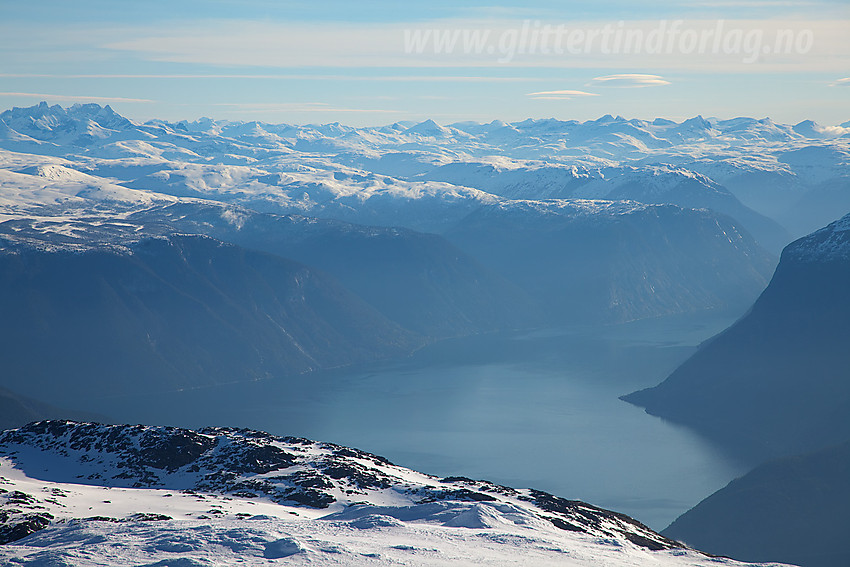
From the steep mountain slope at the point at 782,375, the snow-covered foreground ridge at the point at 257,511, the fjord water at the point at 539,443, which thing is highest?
the steep mountain slope at the point at 782,375

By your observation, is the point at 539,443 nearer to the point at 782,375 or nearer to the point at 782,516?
the point at 782,375

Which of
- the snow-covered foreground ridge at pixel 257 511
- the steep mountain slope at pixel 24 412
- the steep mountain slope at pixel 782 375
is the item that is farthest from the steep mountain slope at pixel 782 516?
the steep mountain slope at pixel 24 412

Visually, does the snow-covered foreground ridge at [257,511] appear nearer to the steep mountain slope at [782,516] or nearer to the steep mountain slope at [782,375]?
the steep mountain slope at [782,516]

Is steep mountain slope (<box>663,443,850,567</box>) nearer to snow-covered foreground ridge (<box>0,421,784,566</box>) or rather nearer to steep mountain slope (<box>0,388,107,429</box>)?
snow-covered foreground ridge (<box>0,421,784,566</box>)

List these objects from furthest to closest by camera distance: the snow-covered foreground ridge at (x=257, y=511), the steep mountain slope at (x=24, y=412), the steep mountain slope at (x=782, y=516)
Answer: the steep mountain slope at (x=24, y=412) < the steep mountain slope at (x=782, y=516) < the snow-covered foreground ridge at (x=257, y=511)

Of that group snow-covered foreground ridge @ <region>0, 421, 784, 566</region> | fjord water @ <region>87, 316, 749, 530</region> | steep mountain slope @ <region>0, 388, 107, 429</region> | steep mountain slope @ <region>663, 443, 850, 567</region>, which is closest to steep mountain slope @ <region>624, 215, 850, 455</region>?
fjord water @ <region>87, 316, 749, 530</region>

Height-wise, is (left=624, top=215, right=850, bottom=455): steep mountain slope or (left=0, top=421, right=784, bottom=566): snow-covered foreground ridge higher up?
(left=624, top=215, right=850, bottom=455): steep mountain slope
